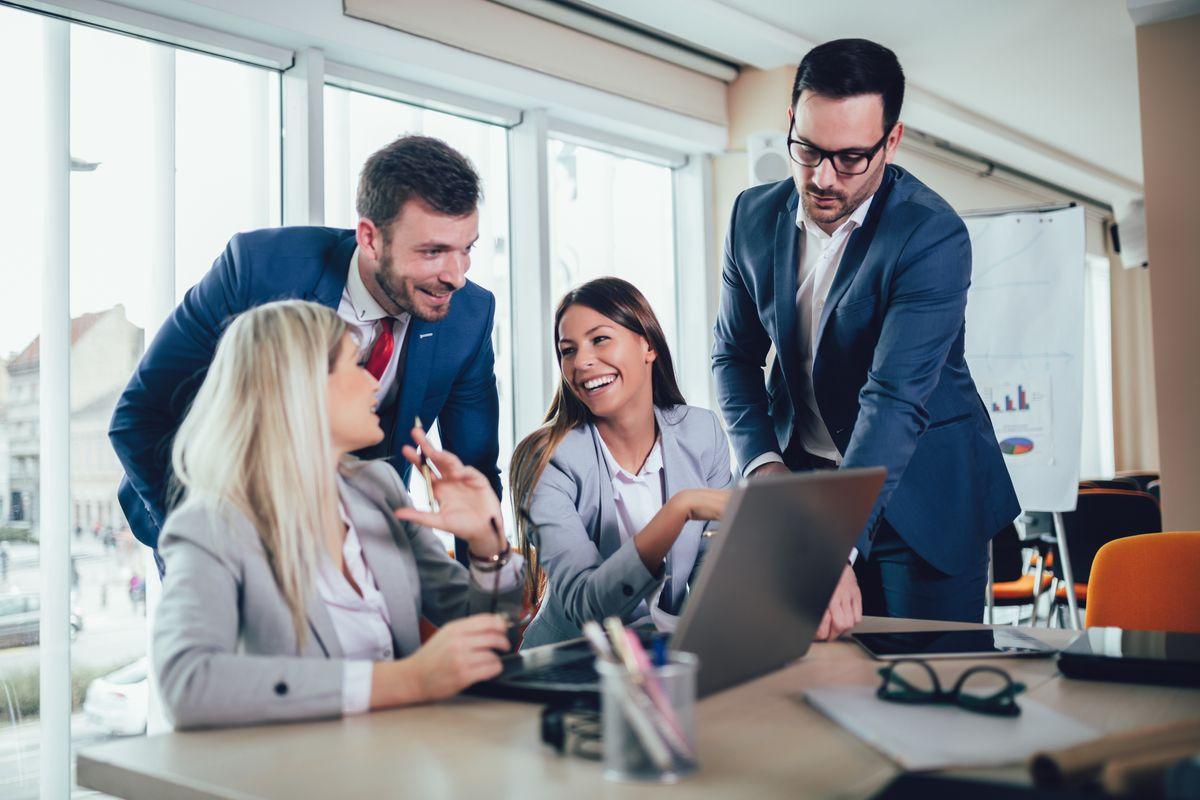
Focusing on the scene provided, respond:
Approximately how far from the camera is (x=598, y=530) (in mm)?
1933

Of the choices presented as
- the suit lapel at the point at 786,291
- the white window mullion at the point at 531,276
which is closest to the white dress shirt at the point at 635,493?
the suit lapel at the point at 786,291

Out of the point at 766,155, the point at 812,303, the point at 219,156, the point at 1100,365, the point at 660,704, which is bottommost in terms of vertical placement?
the point at 660,704

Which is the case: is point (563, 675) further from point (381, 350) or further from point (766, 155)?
point (766, 155)

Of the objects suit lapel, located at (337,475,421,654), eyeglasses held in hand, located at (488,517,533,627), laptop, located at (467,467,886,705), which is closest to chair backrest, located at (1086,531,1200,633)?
laptop, located at (467,467,886,705)

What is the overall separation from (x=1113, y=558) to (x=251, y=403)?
1563mm

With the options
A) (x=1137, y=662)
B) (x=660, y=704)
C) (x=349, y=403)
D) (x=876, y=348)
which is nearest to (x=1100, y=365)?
(x=876, y=348)

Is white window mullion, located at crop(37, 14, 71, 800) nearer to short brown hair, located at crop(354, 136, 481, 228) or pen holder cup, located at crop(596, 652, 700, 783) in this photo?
short brown hair, located at crop(354, 136, 481, 228)

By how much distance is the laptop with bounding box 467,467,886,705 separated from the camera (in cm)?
103

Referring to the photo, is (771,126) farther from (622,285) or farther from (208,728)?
(208,728)

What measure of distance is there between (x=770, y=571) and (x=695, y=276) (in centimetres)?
414

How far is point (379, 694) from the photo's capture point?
44.6 inches

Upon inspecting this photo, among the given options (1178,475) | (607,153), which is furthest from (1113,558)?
(607,153)

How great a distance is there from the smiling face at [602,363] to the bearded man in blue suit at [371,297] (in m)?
0.26

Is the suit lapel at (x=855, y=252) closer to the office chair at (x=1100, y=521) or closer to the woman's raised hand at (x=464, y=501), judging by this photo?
the woman's raised hand at (x=464, y=501)
